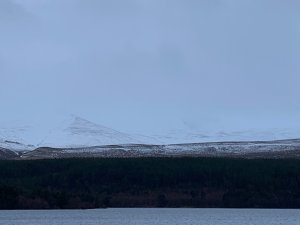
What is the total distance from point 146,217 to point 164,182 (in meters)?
24.1

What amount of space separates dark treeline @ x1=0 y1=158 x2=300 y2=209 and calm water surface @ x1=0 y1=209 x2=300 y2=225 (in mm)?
5091

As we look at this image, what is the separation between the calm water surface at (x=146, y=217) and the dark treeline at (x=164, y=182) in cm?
509

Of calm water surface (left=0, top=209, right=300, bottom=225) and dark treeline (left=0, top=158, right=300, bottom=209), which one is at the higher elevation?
dark treeline (left=0, top=158, right=300, bottom=209)

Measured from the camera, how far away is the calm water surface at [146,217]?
88.4 m

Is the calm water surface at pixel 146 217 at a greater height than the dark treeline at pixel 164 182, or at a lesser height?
lesser

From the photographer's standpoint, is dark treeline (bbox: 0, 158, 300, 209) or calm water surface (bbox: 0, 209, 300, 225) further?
Result: dark treeline (bbox: 0, 158, 300, 209)

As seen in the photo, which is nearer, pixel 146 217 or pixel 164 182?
pixel 146 217

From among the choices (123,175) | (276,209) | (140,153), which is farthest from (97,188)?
(140,153)

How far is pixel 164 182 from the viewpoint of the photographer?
399 ft

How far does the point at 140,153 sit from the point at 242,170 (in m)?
67.0

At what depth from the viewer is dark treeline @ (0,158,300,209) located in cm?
11750

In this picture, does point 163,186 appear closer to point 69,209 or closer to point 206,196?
point 206,196

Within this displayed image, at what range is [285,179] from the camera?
119m

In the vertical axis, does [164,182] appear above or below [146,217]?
above
